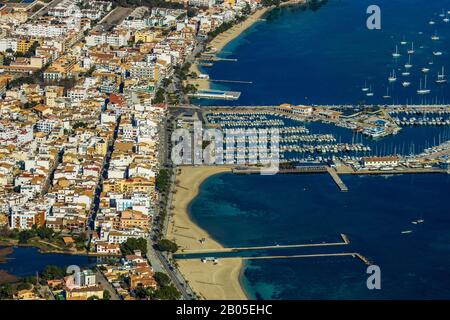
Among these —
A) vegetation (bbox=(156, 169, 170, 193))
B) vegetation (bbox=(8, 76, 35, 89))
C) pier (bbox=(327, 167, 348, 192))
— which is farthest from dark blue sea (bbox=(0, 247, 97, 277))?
vegetation (bbox=(8, 76, 35, 89))

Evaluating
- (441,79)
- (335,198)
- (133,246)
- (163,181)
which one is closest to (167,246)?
(133,246)

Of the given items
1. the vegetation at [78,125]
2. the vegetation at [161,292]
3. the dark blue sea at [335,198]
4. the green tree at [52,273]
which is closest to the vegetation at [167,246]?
the dark blue sea at [335,198]

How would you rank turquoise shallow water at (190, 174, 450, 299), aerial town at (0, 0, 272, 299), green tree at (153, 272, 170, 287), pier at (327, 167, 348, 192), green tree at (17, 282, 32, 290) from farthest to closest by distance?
pier at (327, 167, 348, 192)
aerial town at (0, 0, 272, 299)
turquoise shallow water at (190, 174, 450, 299)
green tree at (153, 272, 170, 287)
green tree at (17, 282, 32, 290)

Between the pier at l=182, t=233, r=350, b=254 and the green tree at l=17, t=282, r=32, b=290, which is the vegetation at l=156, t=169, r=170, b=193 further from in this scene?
the green tree at l=17, t=282, r=32, b=290
